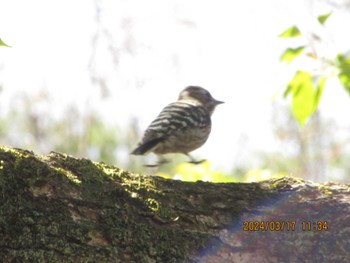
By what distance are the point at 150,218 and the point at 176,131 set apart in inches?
104

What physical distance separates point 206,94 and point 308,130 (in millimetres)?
7909

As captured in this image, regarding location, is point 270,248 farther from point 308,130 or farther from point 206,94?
point 308,130

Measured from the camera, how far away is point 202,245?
2.02 metres

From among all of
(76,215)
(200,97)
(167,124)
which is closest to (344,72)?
(76,215)

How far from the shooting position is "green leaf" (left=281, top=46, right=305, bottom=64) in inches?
109

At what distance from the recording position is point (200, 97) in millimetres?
5910

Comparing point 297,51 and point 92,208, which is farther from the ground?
point 297,51

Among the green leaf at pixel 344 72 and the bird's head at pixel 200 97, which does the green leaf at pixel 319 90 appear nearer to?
the green leaf at pixel 344 72

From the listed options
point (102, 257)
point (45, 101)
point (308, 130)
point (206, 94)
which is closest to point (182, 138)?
point (206, 94)

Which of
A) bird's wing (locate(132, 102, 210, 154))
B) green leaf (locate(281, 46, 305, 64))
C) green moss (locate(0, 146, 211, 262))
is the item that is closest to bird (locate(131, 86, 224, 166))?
bird's wing (locate(132, 102, 210, 154))
